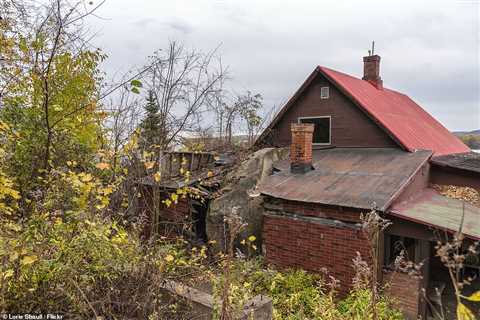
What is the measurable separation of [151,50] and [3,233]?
4409 millimetres

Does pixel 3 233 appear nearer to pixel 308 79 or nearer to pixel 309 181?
pixel 309 181

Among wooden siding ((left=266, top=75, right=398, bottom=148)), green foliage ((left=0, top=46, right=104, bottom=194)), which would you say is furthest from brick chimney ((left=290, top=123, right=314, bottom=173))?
green foliage ((left=0, top=46, right=104, bottom=194))

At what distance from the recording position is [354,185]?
8.64 m

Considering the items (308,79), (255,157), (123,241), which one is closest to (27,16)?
(123,241)

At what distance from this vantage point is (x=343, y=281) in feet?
26.6

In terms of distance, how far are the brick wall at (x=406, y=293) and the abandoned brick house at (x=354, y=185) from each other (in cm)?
2

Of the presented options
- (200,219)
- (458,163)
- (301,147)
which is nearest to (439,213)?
(458,163)

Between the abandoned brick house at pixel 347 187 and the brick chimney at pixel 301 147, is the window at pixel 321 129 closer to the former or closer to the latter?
the abandoned brick house at pixel 347 187

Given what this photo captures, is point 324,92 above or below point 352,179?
above

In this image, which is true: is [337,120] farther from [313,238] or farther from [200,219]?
[200,219]

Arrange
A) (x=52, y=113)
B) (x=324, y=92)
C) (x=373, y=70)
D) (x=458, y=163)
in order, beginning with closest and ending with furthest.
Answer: (x=52, y=113), (x=458, y=163), (x=324, y=92), (x=373, y=70)

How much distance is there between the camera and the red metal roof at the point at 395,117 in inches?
444

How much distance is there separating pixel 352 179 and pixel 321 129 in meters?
4.29

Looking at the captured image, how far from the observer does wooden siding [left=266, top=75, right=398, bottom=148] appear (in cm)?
1164
